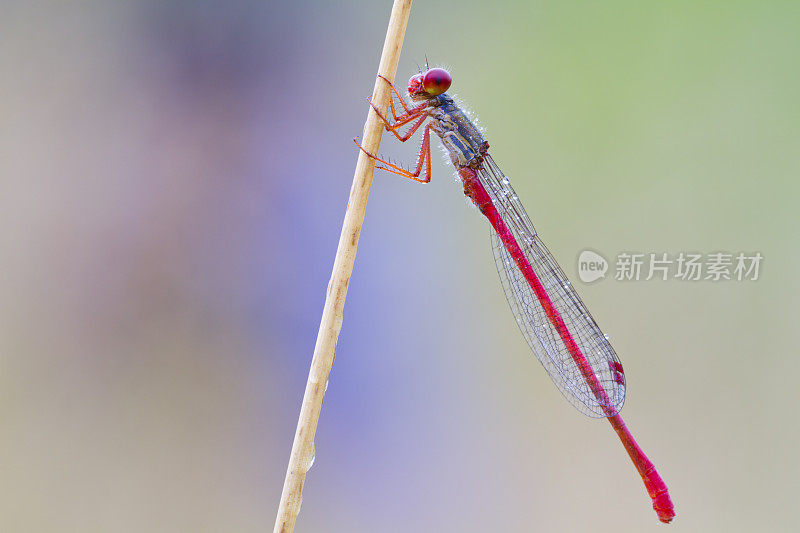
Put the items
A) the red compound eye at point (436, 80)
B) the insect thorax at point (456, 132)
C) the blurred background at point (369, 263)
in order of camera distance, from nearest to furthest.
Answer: the red compound eye at point (436, 80) < the insect thorax at point (456, 132) < the blurred background at point (369, 263)

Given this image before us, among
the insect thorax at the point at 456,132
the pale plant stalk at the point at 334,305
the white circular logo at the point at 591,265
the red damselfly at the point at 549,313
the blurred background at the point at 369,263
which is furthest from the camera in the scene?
the white circular logo at the point at 591,265

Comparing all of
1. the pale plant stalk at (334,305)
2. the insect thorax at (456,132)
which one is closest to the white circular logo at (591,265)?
the insect thorax at (456,132)

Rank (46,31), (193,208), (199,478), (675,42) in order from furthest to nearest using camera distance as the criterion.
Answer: (675,42)
(199,478)
(193,208)
(46,31)

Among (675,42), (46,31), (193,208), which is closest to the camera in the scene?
(46,31)

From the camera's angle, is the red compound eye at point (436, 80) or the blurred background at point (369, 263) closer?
the red compound eye at point (436, 80)

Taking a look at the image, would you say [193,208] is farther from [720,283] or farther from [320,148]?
[720,283]

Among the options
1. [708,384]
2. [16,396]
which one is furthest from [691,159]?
[16,396]

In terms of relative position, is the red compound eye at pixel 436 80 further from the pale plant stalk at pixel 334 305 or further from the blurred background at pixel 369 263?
the blurred background at pixel 369 263

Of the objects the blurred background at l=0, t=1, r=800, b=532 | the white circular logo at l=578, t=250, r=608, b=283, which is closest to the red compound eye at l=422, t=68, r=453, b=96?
the blurred background at l=0, t=1, r=800, b=532
